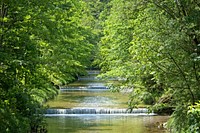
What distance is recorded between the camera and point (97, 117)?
21.0 metres

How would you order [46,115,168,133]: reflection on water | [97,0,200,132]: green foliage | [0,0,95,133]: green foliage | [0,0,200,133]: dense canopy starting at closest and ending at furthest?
1. [0,0,95,133]: green foliage
2. [0,0,200,133]: dense canopy
3. [97,0,200,132]: green foliage
4. [46,115,168,133]: reflection on water

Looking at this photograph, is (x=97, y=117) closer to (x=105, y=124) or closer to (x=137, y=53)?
(x=105, y=124)

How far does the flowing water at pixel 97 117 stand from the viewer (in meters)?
17.5

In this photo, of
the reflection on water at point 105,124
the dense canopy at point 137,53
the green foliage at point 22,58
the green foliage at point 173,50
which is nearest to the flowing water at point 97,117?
the reflection on water at point 105,124

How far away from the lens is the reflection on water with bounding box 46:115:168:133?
17.3 m

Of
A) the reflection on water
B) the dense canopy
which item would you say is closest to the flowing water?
the reflection on water

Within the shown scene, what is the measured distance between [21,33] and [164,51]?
382cm

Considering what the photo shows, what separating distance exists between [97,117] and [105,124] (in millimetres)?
2359

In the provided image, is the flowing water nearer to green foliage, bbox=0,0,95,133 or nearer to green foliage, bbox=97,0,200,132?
green foliage, bbox=97,0,200,132

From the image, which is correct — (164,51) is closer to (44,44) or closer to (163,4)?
(163,4)

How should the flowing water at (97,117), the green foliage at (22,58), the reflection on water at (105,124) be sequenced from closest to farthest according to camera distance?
the green foliage at (22,58)
the reflection on water at (105,124)
the flowing water at (97,117)

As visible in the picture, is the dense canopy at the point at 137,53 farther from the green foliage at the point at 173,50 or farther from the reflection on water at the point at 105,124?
the reflection on water at the point at 105,124

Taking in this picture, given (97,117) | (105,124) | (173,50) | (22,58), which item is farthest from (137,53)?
(97,117)

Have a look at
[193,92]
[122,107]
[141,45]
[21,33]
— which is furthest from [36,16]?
[122,107]
